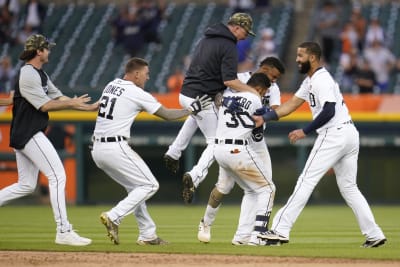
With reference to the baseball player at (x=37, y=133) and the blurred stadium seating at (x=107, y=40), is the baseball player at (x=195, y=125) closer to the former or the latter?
the baseball player at (x=37, y=133)

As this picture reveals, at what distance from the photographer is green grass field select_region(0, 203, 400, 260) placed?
11.0m

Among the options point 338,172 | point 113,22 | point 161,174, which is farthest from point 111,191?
point 338,172

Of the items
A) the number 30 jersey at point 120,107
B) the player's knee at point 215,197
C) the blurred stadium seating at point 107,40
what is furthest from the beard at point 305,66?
the blurred stadium seating at point 107,40

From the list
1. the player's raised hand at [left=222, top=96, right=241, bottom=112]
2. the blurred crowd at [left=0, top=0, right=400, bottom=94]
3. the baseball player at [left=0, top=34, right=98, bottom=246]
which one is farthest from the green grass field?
the blurred crowd at [left=0, top=0, right=400, bottom=94]

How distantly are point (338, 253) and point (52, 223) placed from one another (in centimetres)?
585

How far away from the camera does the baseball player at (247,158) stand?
11.2 metres

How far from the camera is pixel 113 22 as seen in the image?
24.4 m

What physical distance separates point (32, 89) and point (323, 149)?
298 cm

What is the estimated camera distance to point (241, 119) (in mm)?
11203

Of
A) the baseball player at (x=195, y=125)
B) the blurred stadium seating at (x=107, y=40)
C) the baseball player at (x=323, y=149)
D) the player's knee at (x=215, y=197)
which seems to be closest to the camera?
the baseball player at (x=323, y=149)

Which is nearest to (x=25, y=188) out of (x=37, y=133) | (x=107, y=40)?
(x=37, y=133)

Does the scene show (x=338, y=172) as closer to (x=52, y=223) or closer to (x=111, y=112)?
(x=111, y=112)

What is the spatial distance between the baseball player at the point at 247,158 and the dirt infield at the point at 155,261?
1158 mm

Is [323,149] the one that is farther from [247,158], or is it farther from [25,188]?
[25,188]
